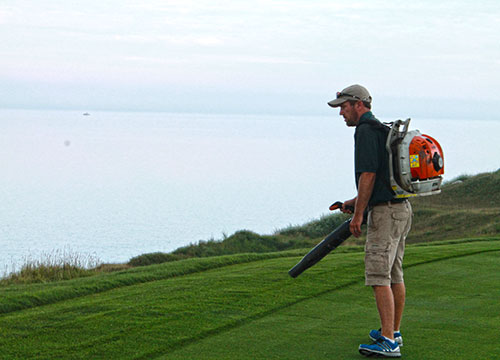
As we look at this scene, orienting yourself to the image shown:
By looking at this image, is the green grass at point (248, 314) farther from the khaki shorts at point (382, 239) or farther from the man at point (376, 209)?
the khaki shorts at point (382, 239)

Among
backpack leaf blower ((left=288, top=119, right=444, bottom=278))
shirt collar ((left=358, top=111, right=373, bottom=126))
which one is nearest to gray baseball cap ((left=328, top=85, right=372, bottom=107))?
shirt collar ((left=358, top=111, right=373, bottom=126))

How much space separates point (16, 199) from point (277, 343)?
33063 millimetres

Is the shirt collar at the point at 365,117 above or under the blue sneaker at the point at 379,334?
above

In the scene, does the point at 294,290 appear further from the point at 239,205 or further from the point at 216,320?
the point at 239,205

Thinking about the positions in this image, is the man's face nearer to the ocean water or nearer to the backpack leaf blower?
the backpack leaf blower

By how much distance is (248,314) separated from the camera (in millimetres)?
6953

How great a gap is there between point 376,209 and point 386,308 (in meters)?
0.82

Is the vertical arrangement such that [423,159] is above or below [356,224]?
above

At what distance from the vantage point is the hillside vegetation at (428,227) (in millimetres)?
20625

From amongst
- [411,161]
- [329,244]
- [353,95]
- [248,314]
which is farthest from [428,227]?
[411,161]

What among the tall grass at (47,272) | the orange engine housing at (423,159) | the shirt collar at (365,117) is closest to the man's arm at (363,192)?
the orange engine housing at (423,159)

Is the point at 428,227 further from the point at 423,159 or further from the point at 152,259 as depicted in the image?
the point at 423,159

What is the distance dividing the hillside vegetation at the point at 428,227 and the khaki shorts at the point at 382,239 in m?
12.6

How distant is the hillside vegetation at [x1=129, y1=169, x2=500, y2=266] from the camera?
2062 cm
